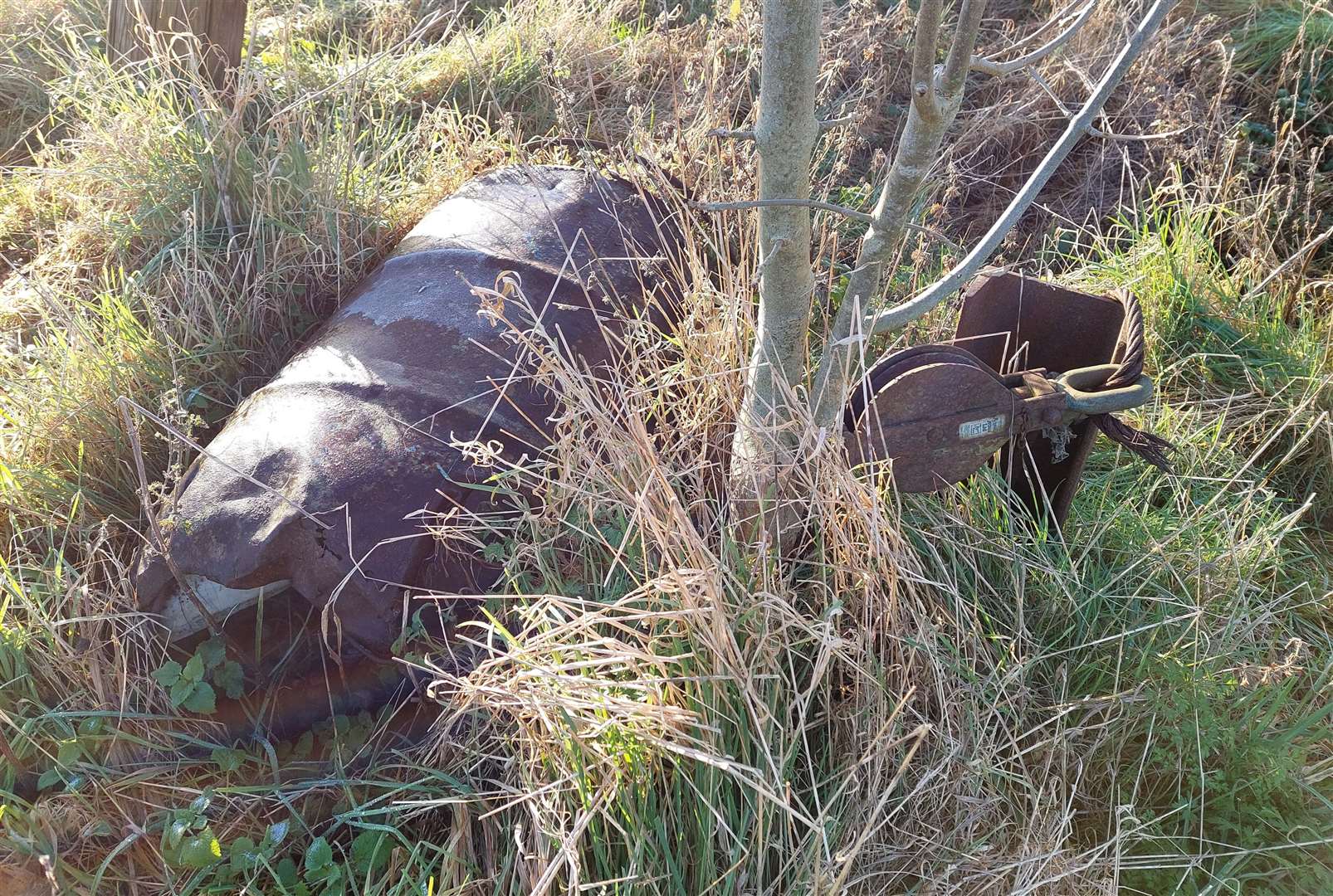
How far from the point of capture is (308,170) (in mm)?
3021

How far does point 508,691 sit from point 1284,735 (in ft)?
5.04

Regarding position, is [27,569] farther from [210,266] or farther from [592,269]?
[592,269]

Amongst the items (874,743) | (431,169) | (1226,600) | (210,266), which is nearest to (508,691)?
(874,743)

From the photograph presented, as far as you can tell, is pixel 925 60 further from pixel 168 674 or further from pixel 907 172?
pixel 168 674

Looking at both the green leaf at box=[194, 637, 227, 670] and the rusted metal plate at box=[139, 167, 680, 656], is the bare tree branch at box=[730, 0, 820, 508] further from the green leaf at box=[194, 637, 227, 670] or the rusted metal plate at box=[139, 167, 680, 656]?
the green leaf at box=[194, 637, 227, 670]

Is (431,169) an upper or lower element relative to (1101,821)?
upper

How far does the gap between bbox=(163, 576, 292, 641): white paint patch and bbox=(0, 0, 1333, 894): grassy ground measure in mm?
82

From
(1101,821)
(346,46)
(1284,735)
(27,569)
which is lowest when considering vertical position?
(1101,821)

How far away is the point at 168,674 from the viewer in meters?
1.91

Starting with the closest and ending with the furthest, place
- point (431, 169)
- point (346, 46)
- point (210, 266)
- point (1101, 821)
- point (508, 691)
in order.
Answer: point (508, 691) → point (1101, 821) → point (210, 266) → point (431, 169) → point (346, 46)

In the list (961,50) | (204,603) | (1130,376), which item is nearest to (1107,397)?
(1130,376)

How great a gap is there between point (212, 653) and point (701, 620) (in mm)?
1077

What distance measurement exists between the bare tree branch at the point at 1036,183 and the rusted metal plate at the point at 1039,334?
0.39 metres

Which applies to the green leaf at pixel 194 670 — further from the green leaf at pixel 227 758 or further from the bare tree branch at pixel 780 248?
the bare tree branch at pixel 780 248
